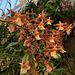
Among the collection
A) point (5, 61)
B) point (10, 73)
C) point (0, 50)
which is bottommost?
point (10, 73)

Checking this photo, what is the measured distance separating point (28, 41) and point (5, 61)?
1.41 ft

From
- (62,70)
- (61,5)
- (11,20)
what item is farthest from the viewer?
(61,5)

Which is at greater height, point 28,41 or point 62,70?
point 28,41

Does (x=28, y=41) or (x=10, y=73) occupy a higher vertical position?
(x=28, y=41)

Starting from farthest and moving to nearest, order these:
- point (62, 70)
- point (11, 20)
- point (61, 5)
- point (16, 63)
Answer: point (61, 5), point (16, 63), point (62, 70), point (11, 20)

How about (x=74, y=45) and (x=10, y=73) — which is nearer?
(x=10, y=73)

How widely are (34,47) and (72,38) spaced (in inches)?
22.2

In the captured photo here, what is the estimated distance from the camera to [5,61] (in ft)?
2.79

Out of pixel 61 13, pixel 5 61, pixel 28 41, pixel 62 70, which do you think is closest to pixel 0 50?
pixel 5 61

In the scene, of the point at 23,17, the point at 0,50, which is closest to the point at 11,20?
the point at 23,17

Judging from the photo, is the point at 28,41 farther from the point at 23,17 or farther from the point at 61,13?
the point at 61,13

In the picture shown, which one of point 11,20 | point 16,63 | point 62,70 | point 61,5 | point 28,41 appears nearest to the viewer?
point 11,20

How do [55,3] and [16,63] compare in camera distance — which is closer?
[16,63]

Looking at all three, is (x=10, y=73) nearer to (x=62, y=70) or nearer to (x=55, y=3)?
(x=62, y=70)
